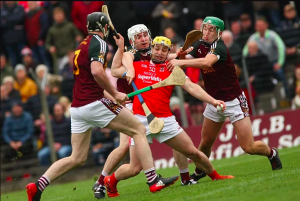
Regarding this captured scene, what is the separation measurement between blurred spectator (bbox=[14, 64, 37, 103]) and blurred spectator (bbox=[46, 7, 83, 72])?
1.12m

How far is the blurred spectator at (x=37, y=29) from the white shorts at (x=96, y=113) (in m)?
9.91

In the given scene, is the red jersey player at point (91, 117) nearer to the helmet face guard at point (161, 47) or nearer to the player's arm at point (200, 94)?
the helmet face guard at point (161, 47)

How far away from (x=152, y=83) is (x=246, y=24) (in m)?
8.02

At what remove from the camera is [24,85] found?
58.9ft

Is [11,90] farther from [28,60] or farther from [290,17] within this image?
[290,17]

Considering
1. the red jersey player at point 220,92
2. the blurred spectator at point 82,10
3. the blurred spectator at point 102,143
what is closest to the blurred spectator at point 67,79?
the blurred spectator at point 82,10

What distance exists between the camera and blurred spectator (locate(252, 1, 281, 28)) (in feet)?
56.4

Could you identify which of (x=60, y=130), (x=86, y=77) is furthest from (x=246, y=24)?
(x=86, y=77)

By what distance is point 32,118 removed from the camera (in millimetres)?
16938

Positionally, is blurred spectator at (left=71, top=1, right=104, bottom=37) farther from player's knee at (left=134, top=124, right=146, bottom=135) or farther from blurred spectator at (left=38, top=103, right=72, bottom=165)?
player's knee at (left=134, top=124, right=146, bottom=135)

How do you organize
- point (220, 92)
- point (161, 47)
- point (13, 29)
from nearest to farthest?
1. point (161, 47)
2. point (220, 92)
3. point (13, 29)

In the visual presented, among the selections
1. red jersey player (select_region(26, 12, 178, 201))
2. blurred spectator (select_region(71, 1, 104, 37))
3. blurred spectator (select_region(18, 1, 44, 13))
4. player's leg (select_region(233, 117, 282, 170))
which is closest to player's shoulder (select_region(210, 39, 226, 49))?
player's leg (select_region(233, 117, 282, 170))

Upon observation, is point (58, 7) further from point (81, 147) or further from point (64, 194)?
point (81, 147)

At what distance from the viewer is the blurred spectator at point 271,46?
53.3ft
